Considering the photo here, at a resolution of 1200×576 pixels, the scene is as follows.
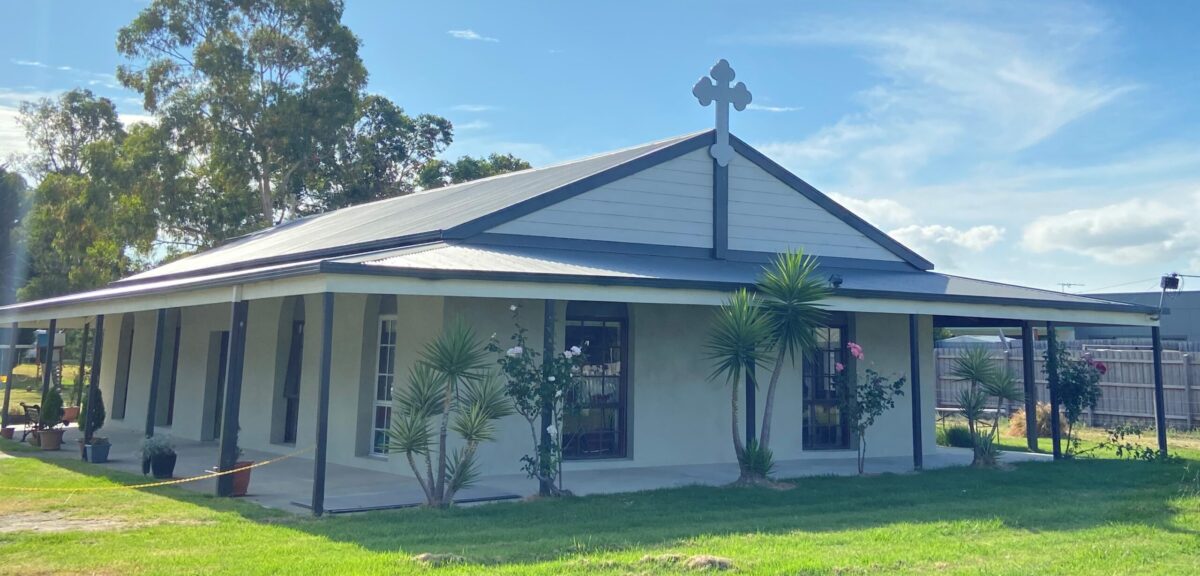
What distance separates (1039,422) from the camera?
20422mm

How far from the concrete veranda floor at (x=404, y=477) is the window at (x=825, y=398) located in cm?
34

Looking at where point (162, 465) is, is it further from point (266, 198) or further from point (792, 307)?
point (266, 198)

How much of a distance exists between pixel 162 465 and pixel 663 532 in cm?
712

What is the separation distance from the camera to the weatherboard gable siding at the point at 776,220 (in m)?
15.7

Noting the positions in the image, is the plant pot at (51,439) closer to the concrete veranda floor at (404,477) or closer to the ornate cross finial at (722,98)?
the concrete veranda floor at (404,477)

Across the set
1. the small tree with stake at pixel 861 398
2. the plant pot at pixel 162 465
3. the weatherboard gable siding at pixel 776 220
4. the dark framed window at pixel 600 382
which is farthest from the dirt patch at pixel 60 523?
the weatherboard gable siding at pixel 776 220

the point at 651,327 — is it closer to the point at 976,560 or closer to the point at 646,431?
the point at 646,431

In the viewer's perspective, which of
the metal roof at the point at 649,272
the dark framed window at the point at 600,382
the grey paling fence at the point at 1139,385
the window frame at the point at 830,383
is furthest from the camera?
the grey paling fence at the point at 1139,385

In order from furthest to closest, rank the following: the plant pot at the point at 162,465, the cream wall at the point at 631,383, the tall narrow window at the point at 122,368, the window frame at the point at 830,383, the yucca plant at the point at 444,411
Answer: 1. the tall narrow window at the point at 122,368
2. the window frame at the point at 830,383
3. the cream wall at the point at 631,383
4. the plant pot at the point at 162,465
5. the yucca plant at the point at 444,411

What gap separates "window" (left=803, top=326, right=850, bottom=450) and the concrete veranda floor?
0.34 metres

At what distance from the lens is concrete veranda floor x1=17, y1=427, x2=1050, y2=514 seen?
35.4 feet

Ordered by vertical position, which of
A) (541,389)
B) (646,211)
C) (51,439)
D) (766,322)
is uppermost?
(646,211)

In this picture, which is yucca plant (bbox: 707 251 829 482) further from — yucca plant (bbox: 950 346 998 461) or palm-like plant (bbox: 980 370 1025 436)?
palm-like plant (bbox: 980 370 1025 436)

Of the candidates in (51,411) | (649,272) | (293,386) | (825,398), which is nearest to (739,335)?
(649,272)
